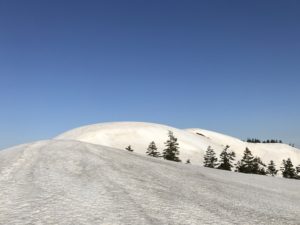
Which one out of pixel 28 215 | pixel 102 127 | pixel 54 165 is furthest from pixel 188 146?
pixel 28 215

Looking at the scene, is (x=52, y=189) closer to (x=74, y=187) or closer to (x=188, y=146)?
(x=74, y=187)

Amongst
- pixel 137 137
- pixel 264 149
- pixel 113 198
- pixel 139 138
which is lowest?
pixel 113 198

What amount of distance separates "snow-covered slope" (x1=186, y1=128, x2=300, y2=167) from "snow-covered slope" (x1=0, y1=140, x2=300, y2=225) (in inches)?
3736

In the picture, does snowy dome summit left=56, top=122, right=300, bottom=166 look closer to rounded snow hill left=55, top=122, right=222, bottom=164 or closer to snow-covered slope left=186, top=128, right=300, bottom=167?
rounded snow hill left=55, top=122, right=222, bottom=164

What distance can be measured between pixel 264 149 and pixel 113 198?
114997 millimetres

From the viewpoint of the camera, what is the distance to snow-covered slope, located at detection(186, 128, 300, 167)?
110062 millimetres

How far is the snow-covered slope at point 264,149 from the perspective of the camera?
110m

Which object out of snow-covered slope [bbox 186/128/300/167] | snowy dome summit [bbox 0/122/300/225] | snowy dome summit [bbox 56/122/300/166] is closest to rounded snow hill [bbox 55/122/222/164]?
snowy dome summit [bbox 56/122/300/166]

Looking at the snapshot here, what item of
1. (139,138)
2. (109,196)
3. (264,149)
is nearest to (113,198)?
(109,196)

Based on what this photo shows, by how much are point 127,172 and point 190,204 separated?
13.9 ft

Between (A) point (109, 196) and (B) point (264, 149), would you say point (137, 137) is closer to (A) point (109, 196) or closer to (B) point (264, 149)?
(B) point (264, 149)

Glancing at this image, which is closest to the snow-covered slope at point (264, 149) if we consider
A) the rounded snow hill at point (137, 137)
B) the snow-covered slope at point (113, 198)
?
the rounded snow hill at point (137, 137)

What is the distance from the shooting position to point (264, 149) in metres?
117

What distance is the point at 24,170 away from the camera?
41.2 feet
